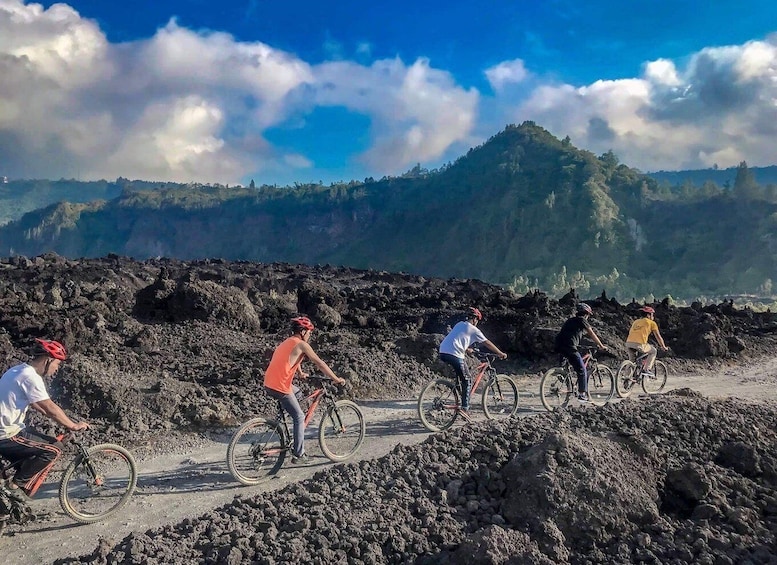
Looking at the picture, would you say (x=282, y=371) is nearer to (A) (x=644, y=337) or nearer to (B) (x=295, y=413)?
(B) (x=295, y=413)

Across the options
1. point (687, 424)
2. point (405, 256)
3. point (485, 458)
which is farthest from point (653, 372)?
point (405, 256)

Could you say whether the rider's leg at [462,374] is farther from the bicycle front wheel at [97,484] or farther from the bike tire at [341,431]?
the bicycle front wheel at [97,484]

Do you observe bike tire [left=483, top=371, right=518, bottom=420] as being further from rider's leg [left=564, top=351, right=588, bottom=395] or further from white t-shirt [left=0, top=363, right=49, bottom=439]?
white t-shirt [left=0, top=363, right=49, bottom=439]

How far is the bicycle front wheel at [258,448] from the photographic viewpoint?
22.2 ft

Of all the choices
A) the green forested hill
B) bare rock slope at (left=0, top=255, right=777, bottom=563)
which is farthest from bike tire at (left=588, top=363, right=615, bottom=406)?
the green forested hill

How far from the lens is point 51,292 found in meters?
19.2

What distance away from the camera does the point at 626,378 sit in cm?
1226

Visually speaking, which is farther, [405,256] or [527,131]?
[527,131]

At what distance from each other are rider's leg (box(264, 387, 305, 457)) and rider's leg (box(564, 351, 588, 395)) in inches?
223

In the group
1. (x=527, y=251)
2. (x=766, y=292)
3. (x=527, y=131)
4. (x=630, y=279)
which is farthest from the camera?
(x=527, y=131)

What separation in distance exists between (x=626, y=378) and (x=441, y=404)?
5220 millimetres

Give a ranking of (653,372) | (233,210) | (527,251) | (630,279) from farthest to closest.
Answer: (233,210) → (527,251) → (630,279) → (653,372)

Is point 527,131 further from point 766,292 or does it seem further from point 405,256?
point 766,292

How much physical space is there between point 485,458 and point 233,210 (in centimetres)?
14914
